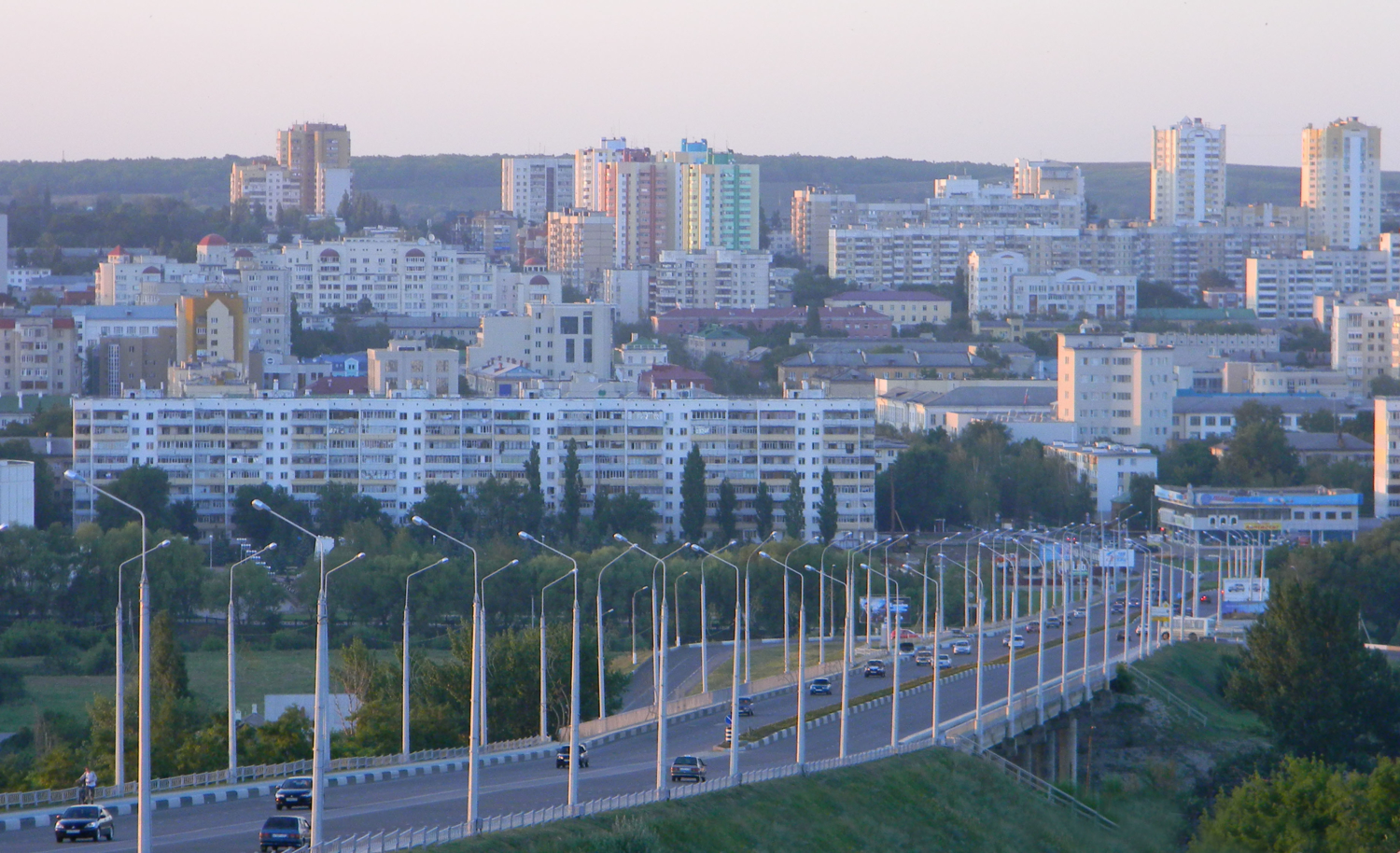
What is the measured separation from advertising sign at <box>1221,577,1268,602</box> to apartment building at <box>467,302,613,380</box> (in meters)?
37.1

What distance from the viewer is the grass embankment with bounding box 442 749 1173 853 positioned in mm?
16438

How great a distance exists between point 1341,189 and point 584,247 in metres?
46.0

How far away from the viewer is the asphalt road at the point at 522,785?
16.2 meters

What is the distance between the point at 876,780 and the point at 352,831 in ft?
21.6

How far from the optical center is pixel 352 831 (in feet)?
53.9

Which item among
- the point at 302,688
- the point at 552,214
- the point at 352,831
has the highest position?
the point at 552,214

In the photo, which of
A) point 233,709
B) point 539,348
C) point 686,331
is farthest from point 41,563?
point 686,331

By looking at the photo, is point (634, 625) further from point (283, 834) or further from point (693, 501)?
point (283, 834)

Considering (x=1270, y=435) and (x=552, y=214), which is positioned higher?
(x=552, y=214)

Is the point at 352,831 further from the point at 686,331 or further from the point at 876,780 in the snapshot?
the point at 686,331

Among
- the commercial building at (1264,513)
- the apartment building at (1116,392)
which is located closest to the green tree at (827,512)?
the commercial building at (1264,513)

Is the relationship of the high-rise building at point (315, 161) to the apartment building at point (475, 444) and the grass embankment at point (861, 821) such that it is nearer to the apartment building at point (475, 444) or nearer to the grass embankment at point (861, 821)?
the apartment building at point (475, 444)

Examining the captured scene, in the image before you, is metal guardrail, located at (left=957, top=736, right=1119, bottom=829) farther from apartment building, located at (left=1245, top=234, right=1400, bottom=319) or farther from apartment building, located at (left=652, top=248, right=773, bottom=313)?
apartment building, located at (left=1245, top=234, right=1400, bottom=319)

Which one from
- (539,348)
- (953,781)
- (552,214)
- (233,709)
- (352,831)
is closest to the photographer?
(352,831)
